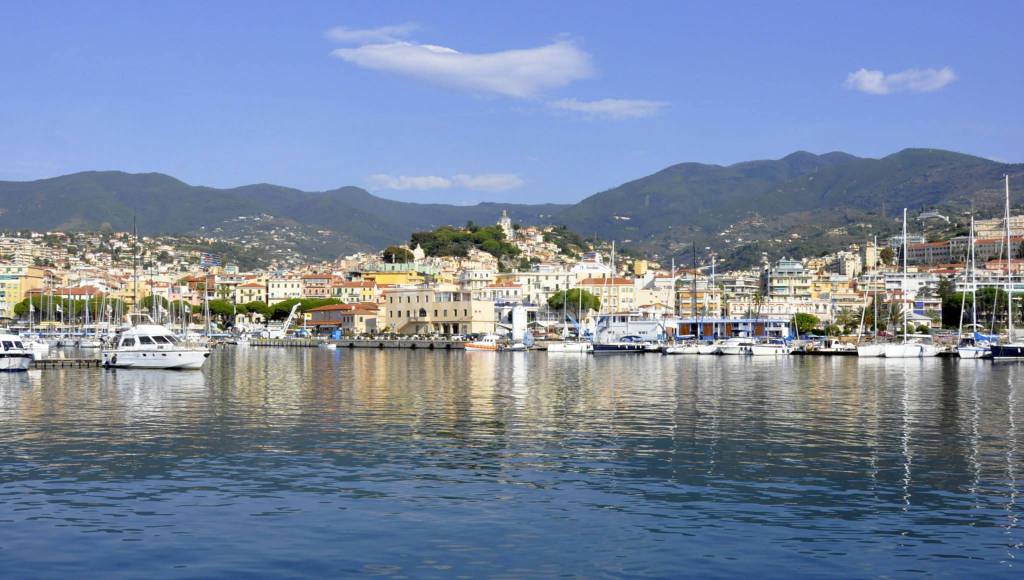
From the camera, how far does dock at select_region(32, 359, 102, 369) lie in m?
52.0

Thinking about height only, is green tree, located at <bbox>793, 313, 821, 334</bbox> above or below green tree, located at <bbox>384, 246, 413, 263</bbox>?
below

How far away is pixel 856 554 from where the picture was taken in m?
13.1

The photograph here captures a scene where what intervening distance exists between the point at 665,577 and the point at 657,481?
5.72 m

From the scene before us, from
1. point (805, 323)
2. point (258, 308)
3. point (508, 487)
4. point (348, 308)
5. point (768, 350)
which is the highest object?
point (348, 308)

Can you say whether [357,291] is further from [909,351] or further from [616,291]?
[909,351]

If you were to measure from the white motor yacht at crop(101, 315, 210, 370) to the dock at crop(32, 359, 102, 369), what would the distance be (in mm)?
1737

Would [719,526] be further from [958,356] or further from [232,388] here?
[958,356]

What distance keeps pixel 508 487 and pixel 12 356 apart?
36308mm


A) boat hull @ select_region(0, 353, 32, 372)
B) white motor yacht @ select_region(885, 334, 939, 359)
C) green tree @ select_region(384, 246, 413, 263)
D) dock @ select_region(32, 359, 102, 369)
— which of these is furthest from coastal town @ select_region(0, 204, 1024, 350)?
boat hull @ select_region(0, 353, 32, 372)

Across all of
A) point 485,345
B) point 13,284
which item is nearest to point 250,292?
point 13,284

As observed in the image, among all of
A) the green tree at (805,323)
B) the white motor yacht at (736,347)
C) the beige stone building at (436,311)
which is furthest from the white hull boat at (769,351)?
the beige stone building at (436,311)

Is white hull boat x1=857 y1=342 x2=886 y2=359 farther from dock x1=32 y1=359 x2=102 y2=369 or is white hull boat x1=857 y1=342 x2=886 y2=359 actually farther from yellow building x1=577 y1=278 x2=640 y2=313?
yellow building x1=577 y1=278 x2=640 y2=313

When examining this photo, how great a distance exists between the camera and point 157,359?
164 ft

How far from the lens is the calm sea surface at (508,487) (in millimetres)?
12906
